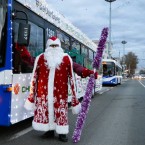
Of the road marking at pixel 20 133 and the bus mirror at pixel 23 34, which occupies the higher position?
the bus mirror at pixel 23 34

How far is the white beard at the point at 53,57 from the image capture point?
7.47m

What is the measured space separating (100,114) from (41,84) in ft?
16.7

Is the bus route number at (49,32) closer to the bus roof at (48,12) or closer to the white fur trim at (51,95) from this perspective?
the bus roof at (48,12)

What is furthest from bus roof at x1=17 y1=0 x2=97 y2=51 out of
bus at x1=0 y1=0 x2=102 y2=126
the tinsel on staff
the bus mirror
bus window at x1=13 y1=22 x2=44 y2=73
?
the tinsel on staff

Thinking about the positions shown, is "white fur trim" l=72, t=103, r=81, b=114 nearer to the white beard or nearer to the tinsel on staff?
the tinsel on staff

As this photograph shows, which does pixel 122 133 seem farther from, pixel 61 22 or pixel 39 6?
pixel 61 22

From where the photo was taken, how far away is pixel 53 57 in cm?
752

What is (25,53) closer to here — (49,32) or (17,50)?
(17,50)

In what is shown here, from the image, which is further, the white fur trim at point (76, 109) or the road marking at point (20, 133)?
the road marking at point (20, 133)

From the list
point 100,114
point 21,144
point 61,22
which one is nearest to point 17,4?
point 21,144

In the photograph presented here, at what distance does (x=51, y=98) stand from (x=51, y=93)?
0.09m

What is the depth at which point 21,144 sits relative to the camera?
7277 mm

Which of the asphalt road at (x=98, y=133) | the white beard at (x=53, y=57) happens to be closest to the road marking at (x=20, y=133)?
the asphalt road at (x=98, y=133)

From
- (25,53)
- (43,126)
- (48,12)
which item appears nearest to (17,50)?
(25,53)
